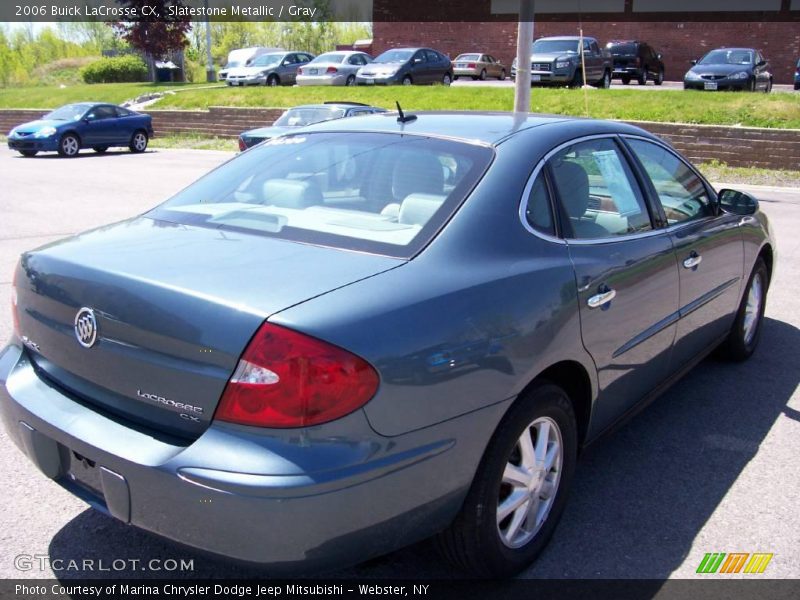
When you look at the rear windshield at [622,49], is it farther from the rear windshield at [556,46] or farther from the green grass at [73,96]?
the green grass at [73,96]

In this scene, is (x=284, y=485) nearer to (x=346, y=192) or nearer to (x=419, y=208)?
(x=419, y=208)

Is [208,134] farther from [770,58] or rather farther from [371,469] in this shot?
[770,58]

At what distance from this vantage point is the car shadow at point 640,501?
9.40ft

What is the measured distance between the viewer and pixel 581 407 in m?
3.18

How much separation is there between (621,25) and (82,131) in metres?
26.9

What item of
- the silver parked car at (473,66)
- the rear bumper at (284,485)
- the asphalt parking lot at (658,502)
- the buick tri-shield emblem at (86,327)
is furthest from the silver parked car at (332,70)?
the rear bumper at (284,485)

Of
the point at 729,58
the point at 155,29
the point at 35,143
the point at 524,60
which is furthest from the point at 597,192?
the point at 155,29

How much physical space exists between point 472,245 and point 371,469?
91cm

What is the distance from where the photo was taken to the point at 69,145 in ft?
67.7

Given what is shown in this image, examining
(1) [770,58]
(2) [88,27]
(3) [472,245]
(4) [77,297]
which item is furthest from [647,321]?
(2) [88,27]

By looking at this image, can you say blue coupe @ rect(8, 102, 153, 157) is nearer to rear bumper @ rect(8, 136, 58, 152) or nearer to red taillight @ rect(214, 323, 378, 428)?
rear bumper @ rect(8, 136, 58, 152)

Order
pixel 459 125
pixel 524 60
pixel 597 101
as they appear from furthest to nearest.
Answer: pixel 597 101, pixel 524 60, pixel 459 125

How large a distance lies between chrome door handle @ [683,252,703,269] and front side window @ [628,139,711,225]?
0.19 meters

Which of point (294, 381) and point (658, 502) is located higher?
point (294, 381)
